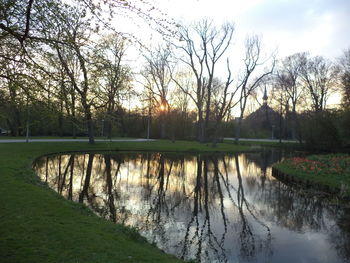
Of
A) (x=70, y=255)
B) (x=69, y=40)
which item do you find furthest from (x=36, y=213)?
(x=69, y=40)

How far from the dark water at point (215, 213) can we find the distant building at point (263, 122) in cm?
4694

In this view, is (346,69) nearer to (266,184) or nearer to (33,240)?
(266,184)

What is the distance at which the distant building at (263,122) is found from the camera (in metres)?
60.7

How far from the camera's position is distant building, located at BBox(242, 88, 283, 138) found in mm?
60719

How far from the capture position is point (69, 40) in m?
5.00

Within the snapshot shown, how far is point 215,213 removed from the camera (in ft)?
30.0

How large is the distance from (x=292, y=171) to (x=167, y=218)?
9.83 meters

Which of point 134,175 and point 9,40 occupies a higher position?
point 9,40

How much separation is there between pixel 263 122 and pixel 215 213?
5778 cm

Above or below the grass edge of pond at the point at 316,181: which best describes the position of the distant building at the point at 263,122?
above

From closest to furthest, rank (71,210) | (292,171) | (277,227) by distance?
(71,210)
(277,227)
(292,171)

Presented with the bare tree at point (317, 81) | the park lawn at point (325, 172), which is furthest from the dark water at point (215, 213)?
Result: the bare tree at point (317, 81)

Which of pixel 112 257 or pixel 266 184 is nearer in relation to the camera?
pixel 112 257

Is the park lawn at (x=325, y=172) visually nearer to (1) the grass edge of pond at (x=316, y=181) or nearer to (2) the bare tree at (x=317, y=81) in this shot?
(1) the grass edge of pond at (x=316, y=181)
